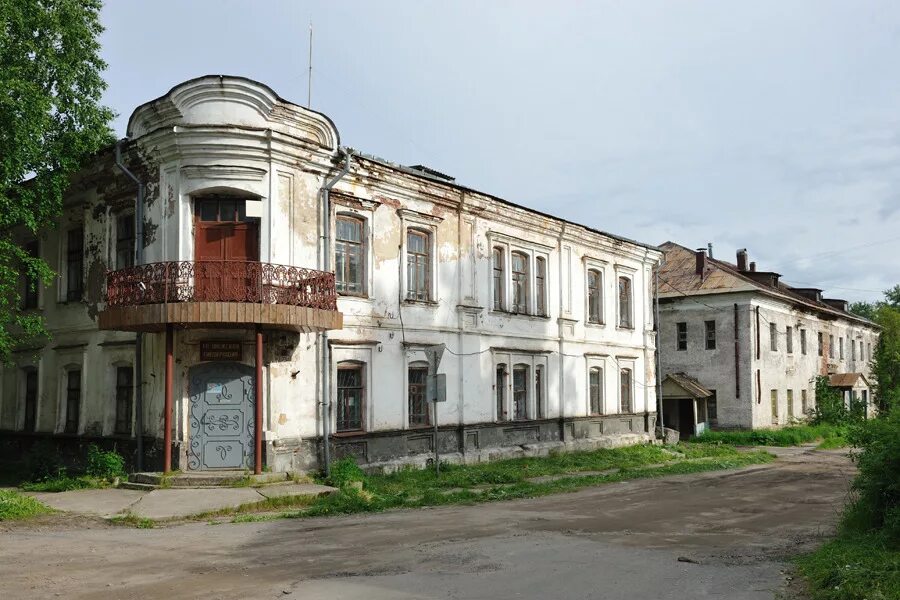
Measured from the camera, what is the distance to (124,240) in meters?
17.6

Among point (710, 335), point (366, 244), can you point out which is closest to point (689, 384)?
point (710, 335)

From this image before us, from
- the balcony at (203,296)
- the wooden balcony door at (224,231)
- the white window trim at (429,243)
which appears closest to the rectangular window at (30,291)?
the balcony at (203,296)

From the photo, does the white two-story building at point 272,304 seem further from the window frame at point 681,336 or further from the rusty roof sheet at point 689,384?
the window frame at point 681,336

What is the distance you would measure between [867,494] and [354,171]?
1211cm

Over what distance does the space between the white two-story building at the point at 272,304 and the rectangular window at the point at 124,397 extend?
4 centimetres

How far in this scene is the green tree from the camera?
50.6 ft

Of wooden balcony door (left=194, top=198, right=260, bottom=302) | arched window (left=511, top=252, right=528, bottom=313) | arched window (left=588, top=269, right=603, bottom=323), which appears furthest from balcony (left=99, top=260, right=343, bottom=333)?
arched window (left=588, top=269, right=603, bottom=323)

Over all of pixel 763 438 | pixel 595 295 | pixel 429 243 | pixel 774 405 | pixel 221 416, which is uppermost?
pixel 429 243

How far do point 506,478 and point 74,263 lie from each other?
11480 millimetres

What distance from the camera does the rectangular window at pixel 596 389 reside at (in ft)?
85.0

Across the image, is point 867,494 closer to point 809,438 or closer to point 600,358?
point 600,358

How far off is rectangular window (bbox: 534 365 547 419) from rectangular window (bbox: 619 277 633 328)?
5648mm

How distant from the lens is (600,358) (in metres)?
26.3

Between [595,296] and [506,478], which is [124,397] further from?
[595,296]
